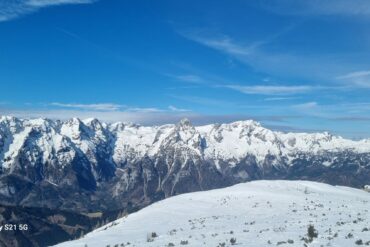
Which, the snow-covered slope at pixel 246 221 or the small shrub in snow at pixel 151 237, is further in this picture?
the small shrub in snow at pixel 151 237

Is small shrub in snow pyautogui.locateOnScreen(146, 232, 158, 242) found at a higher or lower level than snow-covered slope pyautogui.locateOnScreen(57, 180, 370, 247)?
lower

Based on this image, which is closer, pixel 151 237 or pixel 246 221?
pixel 151 237

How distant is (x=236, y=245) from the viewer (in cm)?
2784

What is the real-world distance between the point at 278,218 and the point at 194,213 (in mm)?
10460

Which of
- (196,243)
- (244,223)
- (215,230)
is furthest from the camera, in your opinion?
(244,223)

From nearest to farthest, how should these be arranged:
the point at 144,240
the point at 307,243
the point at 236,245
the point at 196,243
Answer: the point at 307,243
the point at 236,245
the point at 196,243
the point at 144,240

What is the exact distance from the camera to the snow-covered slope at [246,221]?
29875 mm

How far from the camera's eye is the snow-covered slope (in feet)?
98.0

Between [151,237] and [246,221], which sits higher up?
[246,221]

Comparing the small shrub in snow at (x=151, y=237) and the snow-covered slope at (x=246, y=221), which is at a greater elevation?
the snow-covered slope at (x=246, y=221)

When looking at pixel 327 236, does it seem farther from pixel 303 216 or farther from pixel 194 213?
pixel 194 213

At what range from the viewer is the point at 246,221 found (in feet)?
134

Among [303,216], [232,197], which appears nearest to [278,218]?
[303,216]

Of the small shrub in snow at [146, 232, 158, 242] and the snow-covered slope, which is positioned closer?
the snow-covered slope
